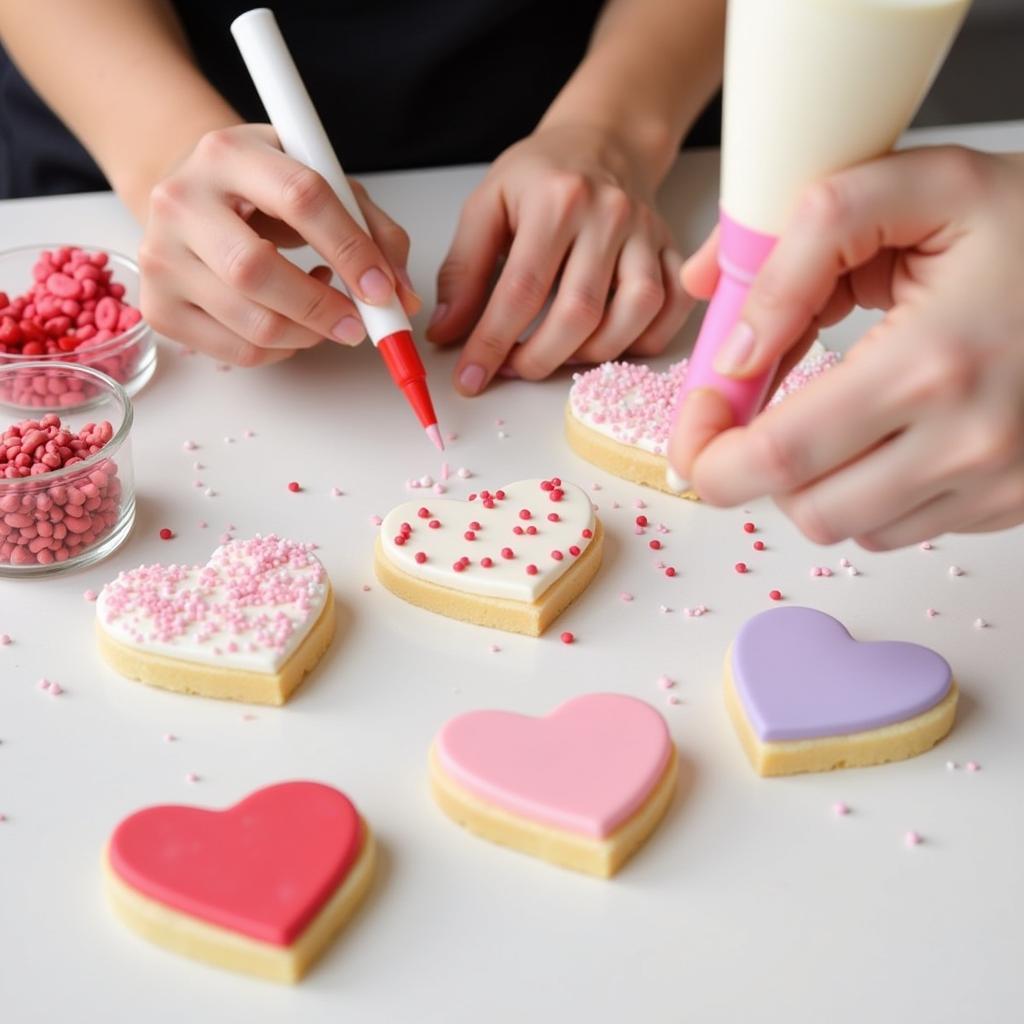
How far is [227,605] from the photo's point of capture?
0.89 m

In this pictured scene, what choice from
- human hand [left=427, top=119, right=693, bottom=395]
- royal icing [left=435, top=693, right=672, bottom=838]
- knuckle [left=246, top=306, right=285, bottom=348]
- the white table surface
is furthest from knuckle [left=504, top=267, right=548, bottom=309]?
royal icing [left=435, top=693, right=672, bottom=838]

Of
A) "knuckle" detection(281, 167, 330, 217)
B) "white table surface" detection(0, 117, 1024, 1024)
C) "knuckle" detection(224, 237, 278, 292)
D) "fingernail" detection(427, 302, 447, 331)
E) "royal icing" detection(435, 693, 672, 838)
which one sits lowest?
"white table surface" detection(0, 117, 1024, 1024)

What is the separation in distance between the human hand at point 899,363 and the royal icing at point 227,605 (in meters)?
0.31

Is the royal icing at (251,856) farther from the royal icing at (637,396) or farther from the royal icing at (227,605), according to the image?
the royal icing at (637,396)

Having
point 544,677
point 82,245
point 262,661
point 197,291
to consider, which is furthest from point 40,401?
point 544,677

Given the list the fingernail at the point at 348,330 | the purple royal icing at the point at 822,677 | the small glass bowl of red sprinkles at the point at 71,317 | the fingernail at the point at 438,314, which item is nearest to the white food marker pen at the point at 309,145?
the fingernail at the point at 348,330

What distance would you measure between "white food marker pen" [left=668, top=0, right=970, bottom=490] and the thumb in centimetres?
1

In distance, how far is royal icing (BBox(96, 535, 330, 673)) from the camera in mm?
858

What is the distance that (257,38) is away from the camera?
1.06m

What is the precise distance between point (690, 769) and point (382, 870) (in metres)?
0.21

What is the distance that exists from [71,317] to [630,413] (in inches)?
20.1

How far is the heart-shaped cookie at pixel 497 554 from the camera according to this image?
0.92 m

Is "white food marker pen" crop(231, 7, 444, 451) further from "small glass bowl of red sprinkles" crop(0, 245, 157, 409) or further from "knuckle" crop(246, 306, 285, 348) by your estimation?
"small glass bowl of red sprinkles" crop(0, 245, 157, 409)

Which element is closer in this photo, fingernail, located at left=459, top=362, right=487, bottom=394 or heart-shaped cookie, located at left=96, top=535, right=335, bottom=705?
heart-shaped cookie, located at left=96, top=535, right=335, bottom=705
